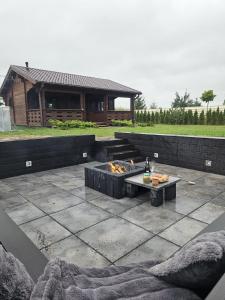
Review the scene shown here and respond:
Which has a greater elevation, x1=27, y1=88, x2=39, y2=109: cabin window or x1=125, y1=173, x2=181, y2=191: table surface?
x1=27, y1=88, x2=39, y2=109: cabin window

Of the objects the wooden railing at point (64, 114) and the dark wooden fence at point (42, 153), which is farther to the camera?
the wooden railing at point (64, 114)

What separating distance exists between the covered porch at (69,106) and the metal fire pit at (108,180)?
32.7 ft

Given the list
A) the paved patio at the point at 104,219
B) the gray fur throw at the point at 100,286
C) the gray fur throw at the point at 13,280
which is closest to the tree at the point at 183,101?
the paved patio at the point at 104,219

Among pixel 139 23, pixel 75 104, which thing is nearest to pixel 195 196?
pixel 139 23

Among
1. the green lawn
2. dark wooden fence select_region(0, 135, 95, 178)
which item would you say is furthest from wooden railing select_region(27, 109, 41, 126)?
dark wooden fence select_region(0, 135, 95, 178)

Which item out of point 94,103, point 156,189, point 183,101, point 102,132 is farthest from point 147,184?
point 183,101

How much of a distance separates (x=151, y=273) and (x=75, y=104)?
17.7 metres

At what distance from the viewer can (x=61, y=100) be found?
55.5 feet

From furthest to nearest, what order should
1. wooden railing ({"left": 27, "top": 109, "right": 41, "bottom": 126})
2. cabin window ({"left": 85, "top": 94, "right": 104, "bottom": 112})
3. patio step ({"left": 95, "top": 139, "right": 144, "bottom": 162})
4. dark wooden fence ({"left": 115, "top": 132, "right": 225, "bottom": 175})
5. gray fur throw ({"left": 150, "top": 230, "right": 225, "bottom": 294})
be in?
cabin window ({"left": 85, "top": 94, "right": 104, "bottom": 112}) → wooden railing ({"left": 27, "top": 109, "right": 41, "bottom": 126}) → patio step ({"left": 95, "top": 139, "right": 144, "bottom": 162}) → dark wooden fence ({"left": 115, "top": 132, "right": 225, "bottom": 175}) → gray fur throw ({"left": 150, "top": 230, "right": 225, "bottom": 294})

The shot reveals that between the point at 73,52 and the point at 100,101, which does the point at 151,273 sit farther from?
the point at 73,52

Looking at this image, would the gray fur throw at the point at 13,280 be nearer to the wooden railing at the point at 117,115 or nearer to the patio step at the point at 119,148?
the patio step at the point at 119,148

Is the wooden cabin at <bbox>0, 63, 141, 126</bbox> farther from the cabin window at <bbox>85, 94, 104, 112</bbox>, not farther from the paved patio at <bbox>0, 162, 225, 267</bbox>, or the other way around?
the paved patio at <bbox>0, 162, 225, 267</bbox>

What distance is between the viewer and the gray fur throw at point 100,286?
3.07ft

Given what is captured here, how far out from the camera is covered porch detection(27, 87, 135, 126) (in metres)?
13.8
